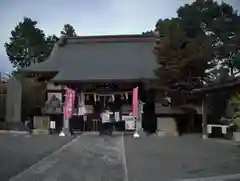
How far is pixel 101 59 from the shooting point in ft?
82.9

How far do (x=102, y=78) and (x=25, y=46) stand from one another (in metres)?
29.9

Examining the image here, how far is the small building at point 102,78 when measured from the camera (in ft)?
70.5

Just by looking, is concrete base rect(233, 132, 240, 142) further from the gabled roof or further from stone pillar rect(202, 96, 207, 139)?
the gabled roof

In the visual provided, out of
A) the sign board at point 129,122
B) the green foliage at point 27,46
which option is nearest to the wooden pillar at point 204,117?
the sign board at point 129,122

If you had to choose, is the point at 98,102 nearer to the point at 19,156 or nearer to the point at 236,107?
the point at 236,107

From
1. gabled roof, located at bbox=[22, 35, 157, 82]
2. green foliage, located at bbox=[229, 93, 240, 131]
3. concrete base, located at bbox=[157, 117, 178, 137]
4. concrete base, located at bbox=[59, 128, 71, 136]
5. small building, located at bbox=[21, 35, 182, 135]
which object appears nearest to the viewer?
green foliage, located at bbox=[229, 93, 240, 131]

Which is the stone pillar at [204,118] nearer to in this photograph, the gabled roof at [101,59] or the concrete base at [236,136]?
the concrete base at [236,136]

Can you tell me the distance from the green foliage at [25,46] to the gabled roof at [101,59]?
20.3 m

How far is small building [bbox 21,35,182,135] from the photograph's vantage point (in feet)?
70.5

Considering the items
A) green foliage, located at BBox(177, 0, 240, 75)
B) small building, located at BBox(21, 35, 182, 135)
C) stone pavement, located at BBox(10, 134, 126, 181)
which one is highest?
green foliage, located at BBox(177, 0, 240, 75)

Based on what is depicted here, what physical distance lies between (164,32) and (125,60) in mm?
5283

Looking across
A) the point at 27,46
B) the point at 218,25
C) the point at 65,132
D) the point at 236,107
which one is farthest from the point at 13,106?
the point at 27,46

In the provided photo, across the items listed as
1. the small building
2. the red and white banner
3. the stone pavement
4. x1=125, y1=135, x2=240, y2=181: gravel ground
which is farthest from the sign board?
the stone pavement

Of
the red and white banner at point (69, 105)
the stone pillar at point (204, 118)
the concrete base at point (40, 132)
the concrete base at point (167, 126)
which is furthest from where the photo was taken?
the concrete base at point (40, 132)
